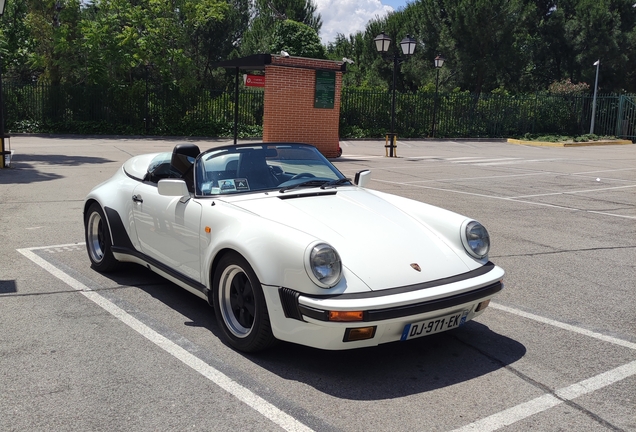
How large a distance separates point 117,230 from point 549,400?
389 cm

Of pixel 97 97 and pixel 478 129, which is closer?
pixel 97 97

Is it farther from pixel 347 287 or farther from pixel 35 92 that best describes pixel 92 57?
pixel 347 287

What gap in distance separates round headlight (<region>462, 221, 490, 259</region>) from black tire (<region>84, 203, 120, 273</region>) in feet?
10.6

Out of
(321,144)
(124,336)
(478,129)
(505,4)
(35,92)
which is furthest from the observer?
(505,4)

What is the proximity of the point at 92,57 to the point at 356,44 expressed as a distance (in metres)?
27.4

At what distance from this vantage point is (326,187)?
5039 millimetres

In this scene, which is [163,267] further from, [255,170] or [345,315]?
[345,315]

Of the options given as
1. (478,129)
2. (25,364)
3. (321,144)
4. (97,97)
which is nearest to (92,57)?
(97,97)

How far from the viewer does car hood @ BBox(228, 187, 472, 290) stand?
392cm

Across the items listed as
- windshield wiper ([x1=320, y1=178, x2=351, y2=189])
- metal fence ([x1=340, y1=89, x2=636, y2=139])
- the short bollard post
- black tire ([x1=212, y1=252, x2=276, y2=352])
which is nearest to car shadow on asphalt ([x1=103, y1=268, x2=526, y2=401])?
black tire ([x1=212, y1=252, x2=276, y2=352])

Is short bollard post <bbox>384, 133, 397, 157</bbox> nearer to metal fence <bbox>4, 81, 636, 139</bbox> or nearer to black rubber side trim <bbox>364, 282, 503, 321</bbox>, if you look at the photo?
metal fence <bbox>4, 81, 636, 139</bbox>

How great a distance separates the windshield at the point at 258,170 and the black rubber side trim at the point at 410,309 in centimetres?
150

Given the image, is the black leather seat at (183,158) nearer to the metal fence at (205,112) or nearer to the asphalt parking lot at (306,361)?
the asphalt parking lot at (306,361)

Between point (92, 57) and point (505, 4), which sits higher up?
point (505, 4)
